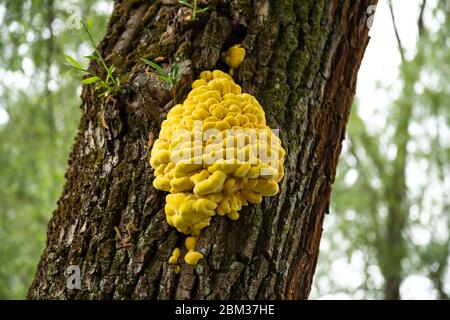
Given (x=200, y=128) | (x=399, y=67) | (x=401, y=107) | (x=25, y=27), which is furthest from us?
(x=401, y=107)

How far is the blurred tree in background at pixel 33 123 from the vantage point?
101 inches

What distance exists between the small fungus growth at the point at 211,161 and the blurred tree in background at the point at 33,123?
809 mm

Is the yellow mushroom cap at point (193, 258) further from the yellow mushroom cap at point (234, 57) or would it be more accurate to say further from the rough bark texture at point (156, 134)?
the yellow mushroom cap at point (234, 57)

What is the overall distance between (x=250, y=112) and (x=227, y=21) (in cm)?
37

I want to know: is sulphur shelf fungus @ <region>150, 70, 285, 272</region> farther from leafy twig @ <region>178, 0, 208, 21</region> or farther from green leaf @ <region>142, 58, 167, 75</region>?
leafy twig @ <region>178, 0, 208, 21</region>

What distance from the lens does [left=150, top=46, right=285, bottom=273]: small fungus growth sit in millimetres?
1185

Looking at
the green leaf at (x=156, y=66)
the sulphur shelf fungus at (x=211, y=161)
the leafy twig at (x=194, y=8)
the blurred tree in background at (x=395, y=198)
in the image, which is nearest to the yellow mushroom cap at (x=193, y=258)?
the sulphur shelf fungus at (x=211, y=161)

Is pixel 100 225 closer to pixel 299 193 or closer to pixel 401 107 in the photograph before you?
pixel 299 193

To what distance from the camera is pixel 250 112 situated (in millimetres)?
1313

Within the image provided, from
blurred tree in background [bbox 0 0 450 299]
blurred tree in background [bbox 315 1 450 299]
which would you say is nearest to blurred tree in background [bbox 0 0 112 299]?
blurred tree in background [bbox 0 0 450 299]

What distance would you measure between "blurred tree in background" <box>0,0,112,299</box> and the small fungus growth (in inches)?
31.8

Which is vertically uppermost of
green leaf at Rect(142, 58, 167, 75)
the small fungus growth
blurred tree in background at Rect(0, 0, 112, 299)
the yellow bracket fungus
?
blurred tree in background at Rect(0, 0, 112, 299)

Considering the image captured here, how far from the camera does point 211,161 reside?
46.9 inches
